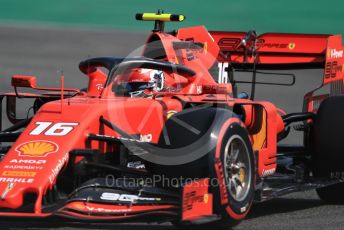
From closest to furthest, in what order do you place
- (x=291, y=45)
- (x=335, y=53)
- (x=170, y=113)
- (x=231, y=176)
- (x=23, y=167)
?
(x=23, y=167) < (x=231, y=176) < (x=170, y=113) < (x=335, y=53) < (x=291, y=45)

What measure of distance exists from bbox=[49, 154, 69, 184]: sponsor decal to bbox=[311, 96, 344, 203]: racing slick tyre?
283 cm

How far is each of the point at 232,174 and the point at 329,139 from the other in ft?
5.68

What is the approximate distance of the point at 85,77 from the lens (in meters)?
19.6

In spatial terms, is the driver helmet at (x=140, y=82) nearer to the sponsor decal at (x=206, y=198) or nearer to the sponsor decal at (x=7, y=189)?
the sponsor decal at (x=206, y=198)

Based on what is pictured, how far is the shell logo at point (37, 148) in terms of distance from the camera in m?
6.57

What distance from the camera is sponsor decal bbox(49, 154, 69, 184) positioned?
6.40 metres

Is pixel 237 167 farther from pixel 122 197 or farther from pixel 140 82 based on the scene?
pixel 140 82

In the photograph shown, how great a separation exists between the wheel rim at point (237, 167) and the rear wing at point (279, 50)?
2.86m

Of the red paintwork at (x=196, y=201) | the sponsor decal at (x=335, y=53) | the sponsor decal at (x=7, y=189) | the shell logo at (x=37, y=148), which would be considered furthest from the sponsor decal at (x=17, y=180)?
the sponsor decal at (x=335, y=53)

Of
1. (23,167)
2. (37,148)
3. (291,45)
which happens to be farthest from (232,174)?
(291,45)

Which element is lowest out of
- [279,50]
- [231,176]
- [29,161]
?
[231,176]

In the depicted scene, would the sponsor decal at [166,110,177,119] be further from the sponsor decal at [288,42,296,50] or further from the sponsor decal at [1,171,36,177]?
the sponsor decal at [288,42,296,50]

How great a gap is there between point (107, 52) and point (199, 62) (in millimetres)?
14109

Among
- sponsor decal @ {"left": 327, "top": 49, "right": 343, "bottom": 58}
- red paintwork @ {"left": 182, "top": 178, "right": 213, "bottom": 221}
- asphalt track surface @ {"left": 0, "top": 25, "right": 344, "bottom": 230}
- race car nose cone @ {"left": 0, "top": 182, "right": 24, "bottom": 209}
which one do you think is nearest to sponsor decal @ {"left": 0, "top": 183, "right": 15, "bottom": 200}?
race car nose cone @ {"left": 0, "top": 182, "right": 24, "bottom": 209}
